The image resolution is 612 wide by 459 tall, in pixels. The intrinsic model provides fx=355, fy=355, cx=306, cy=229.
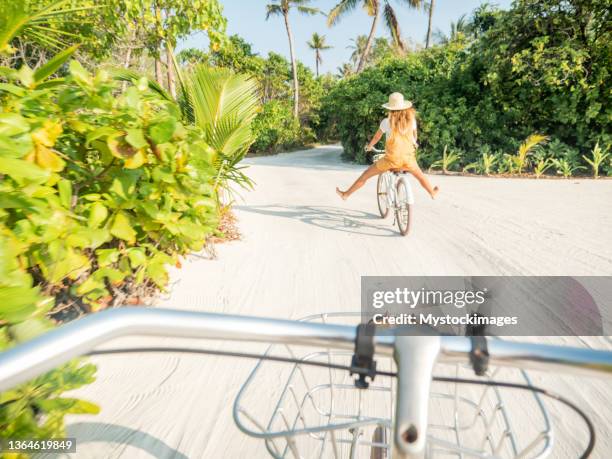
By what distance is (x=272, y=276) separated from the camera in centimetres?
336

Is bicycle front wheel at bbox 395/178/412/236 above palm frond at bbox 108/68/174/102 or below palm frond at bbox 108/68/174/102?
below

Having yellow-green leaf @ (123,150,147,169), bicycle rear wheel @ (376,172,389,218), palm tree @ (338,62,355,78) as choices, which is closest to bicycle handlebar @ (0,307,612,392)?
yellow-green leaf @ (123,150,147,169)

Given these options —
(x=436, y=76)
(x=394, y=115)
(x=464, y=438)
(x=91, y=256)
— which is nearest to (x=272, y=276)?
(x=91, y=256)

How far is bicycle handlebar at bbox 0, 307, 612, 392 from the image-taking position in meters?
0.54

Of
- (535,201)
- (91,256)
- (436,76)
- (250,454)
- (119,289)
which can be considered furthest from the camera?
(436,76)

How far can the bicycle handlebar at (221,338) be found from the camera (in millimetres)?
538

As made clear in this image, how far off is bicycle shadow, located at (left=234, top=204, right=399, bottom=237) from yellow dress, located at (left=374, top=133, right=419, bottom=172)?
846 mm

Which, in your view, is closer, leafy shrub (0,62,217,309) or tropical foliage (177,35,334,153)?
leafy shrub (0,62,217,309)

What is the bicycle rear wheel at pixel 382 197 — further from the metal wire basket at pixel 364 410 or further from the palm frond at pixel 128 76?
the metal wire basket at pixel 364 410

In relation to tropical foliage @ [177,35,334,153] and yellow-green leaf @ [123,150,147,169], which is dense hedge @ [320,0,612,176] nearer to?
yellow-green leaf @ [123,150,147,169]

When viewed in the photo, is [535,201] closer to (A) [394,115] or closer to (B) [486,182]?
(B) [486,182]

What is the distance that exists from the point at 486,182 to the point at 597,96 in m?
3.39

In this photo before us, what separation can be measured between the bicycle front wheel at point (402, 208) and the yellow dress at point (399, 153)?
0.67ft

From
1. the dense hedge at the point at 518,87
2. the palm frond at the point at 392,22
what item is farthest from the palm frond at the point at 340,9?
the dense hedge at the point at 518,87
